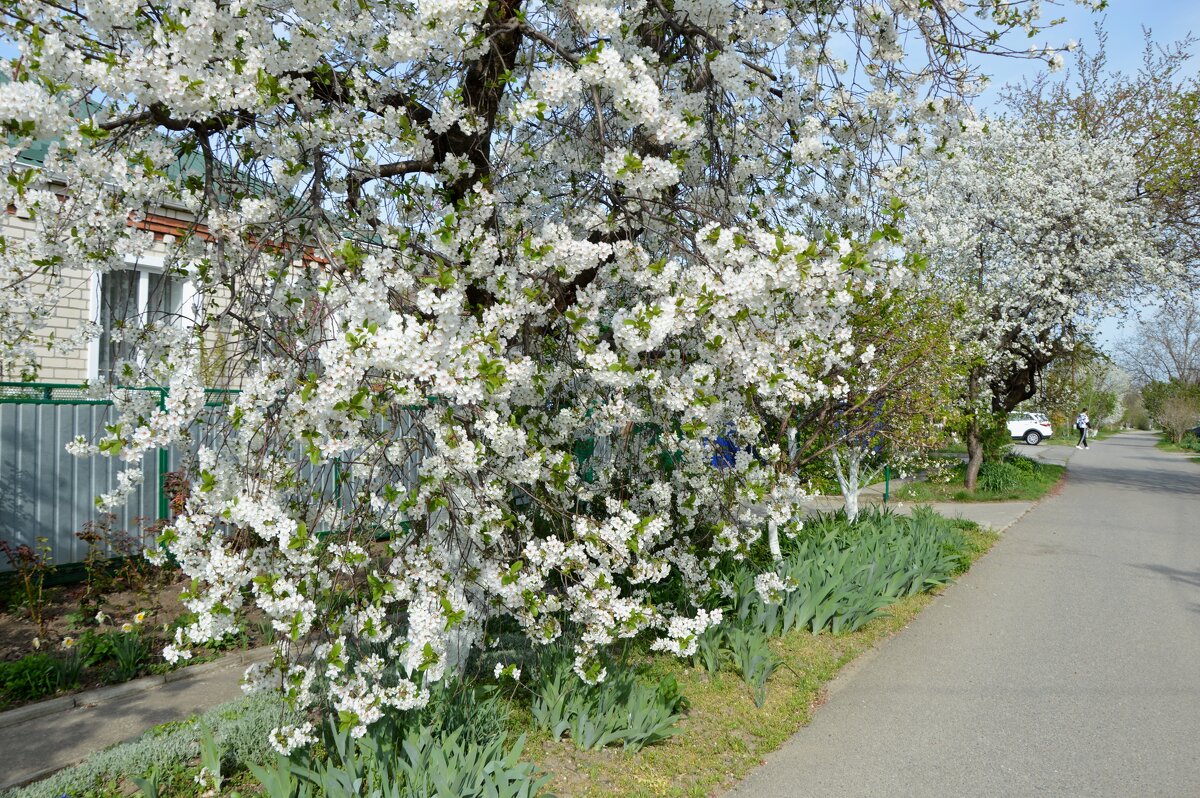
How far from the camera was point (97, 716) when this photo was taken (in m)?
4.64

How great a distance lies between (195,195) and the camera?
12.7 feet

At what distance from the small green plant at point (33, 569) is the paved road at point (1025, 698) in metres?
5.23

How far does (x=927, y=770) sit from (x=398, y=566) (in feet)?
9.65

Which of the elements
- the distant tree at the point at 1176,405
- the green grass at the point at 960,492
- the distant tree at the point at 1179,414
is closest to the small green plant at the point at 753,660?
the green grass at the point at 960,492

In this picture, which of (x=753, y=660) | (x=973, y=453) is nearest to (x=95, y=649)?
(x=753, y=660)

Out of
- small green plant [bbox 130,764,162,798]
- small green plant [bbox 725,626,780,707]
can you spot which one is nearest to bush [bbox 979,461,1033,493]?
small green plant [bbox 725,626,780,707]

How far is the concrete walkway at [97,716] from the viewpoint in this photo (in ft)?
13.3

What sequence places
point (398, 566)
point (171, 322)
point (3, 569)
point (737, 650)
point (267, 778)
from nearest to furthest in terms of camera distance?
point (267, 778) < point (398, 566) < point (171, 322) < point (737, 650) < point (3, 569)

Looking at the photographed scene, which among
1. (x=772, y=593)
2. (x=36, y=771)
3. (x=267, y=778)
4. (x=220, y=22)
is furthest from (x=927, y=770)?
(x=220, y=22)

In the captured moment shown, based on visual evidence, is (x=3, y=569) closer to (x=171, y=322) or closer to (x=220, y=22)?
(x=171, y=322)

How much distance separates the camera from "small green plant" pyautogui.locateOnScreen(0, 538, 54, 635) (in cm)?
579

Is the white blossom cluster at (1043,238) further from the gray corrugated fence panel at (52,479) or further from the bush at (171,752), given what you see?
the bush at (171,752)

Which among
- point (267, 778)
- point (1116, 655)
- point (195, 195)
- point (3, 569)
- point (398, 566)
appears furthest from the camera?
point (3, 569)

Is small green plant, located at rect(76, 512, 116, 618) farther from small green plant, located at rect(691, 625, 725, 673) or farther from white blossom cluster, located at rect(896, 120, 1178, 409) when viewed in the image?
white blossom cluster, located at rect(896, 120, 1178, 409)
